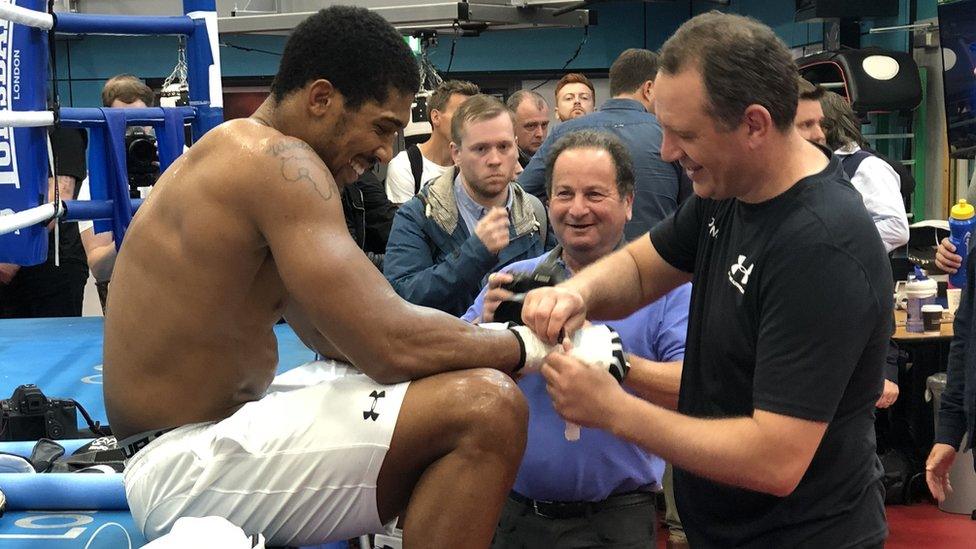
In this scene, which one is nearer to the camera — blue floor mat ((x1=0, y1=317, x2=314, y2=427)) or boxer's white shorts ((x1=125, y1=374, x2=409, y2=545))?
boxer's white shorts ((x1=125, y1=374, x2=409, y2=545))

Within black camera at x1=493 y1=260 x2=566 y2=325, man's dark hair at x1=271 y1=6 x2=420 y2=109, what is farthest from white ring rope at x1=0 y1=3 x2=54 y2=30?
black camera at x1=493 y1=260 x2=566 y2=325

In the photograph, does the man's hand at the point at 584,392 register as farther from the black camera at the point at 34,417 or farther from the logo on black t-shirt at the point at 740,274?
the black camera at the point at 34,417

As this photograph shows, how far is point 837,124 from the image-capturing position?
453cm

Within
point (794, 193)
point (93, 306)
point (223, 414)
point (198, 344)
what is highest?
point (794, 193)

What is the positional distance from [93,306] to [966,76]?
655 centimetres

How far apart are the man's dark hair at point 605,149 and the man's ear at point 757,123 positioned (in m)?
0.94

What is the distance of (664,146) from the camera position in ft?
6.09

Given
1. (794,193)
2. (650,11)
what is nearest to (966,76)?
(650,11)

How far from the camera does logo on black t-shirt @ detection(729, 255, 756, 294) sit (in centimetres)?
179

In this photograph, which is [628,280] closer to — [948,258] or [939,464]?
[939,464]

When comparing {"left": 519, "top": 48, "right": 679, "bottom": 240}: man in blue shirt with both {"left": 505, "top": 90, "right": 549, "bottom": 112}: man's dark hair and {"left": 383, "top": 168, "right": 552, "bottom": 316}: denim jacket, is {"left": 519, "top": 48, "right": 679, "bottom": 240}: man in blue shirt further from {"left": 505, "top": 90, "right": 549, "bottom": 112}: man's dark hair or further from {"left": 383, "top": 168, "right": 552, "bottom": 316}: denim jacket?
{"left": 505, "top": 90, "right": 549, "bottom": 112}: man's dark hair

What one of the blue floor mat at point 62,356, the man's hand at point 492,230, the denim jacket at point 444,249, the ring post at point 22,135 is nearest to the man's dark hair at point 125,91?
the blue floor mat at point 62,356

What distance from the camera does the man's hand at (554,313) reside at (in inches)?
80.3

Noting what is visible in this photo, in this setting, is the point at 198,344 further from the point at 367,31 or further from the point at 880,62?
the point at 880,62
